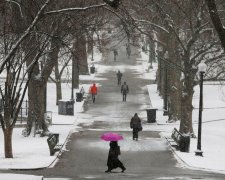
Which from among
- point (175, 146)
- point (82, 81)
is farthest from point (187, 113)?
point (82, 81)

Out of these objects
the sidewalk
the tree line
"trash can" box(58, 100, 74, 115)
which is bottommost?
the sidewalk

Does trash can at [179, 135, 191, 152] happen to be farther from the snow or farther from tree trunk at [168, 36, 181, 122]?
tree trunk at [168, 36, 181, 122]

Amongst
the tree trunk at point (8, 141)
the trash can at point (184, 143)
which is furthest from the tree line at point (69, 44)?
the trash can at point (184, 143)

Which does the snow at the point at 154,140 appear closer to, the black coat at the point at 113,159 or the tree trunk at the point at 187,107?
the tree trunk at the point at 187,107

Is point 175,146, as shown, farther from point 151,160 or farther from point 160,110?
point 160,110

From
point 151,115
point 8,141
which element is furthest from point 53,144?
point 151,115

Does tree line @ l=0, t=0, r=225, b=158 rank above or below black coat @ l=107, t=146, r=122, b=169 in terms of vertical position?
above

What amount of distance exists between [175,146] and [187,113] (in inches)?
165

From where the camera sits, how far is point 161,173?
18.2 metres

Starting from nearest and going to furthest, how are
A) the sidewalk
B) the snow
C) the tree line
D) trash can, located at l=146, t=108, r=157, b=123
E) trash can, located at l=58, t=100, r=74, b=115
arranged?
the snow
the tree line
the sidewalk
trash can, located at l=146, t=108, r=157, b=123
trash can, located at l=58, t=100, r=74, b=115

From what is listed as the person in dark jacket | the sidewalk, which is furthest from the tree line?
the person in dark jacket

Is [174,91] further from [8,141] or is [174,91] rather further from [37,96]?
[8,141]

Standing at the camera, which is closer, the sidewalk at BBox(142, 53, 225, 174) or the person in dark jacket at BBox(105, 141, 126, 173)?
the person in dark jacket at BBox(105, 141, 126, 173)

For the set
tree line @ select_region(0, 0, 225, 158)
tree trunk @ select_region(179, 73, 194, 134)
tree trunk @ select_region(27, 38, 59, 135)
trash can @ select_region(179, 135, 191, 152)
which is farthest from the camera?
tree trunk @ select_region(179, 73, 194, 134)
